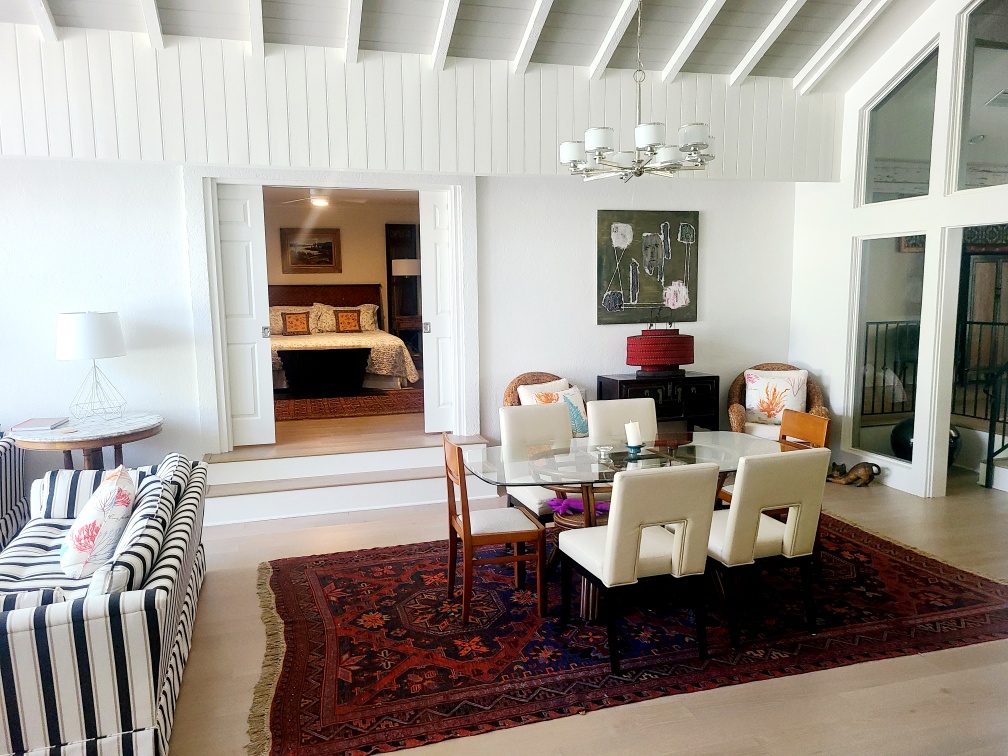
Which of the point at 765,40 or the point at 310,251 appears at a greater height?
the point at 765,40

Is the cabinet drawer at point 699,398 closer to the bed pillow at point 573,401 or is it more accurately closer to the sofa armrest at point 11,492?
the bed pillow at point 573,401

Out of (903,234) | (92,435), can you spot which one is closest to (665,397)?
(903,234)

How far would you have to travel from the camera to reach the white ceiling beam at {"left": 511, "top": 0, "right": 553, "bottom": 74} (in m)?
4.54

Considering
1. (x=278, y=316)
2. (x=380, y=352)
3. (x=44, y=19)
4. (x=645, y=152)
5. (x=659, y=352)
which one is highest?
(x=44, y=19)

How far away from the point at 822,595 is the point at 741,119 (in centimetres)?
347

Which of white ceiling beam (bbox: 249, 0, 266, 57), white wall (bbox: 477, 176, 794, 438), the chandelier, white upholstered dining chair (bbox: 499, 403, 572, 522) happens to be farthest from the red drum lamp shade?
white ceiling beam (bbox: 249, 0, 266, 57)

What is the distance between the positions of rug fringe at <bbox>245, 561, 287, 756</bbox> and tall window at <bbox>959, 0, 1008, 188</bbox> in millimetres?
4948

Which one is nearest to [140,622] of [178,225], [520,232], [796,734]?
[796,734]

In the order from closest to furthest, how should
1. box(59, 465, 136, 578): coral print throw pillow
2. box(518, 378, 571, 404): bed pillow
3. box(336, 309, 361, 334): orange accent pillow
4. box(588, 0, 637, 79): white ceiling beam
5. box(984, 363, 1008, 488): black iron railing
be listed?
box(59, 465, 136, 578): coral print throw pillow < box(588, 0, 637, 79): white ceiling beam < box(984, 363, 1008, 488): black iron railing < box(518, 378, 571, 404): bed pillow < box(336, 309, 361, 334): orange accent pillow

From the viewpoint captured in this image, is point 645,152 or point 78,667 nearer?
point 78,667

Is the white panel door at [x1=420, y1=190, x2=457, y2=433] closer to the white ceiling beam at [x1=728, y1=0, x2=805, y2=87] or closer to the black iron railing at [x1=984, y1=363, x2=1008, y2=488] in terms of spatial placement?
the white ceiling beam at [x1=728, y1=0, x2=805, y2=87]

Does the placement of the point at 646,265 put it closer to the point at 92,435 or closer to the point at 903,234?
the point at 903,234

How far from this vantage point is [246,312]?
565 centimetres

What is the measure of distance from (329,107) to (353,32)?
0.49 m
